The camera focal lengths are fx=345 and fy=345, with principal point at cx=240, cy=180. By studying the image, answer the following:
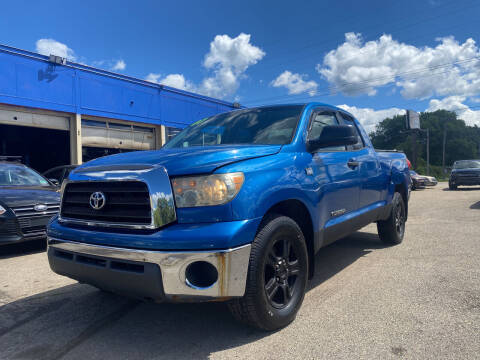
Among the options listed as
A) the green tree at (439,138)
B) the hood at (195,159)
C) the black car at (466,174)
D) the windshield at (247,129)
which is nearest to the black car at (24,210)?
the windshield at (247,129)

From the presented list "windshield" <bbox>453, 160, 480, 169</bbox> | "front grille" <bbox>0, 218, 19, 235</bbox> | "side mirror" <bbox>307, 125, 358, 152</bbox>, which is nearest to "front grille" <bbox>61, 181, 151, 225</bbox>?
"side mirror" <bbox>307, 125, 358, 152</bbox>

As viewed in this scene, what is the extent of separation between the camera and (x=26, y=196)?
5.18 meters

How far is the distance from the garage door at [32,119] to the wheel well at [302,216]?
13.4 metres

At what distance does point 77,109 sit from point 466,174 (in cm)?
1864

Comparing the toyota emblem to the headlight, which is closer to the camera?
the headlight

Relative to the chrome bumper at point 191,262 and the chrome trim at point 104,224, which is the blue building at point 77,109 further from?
the chrome bumper at point 191,262

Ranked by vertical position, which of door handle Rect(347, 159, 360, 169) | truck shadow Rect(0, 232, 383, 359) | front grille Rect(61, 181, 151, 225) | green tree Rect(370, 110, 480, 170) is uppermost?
green tree Rect(370, 110, 480, 170)

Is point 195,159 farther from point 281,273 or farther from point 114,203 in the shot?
point 281,273

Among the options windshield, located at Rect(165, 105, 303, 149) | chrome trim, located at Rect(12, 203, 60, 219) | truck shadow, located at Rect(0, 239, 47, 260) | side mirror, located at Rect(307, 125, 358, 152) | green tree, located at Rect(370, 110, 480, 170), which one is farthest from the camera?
green tree, located at Rect(370, 110, 480, 170)

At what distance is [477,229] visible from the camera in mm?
6191

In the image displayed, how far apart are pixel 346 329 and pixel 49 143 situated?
20.4 metres

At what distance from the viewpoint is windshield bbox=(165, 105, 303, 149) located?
3092 mm

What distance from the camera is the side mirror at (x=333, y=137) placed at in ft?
9.64

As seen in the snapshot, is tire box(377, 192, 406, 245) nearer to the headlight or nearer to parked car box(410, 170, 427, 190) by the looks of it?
the headlight
